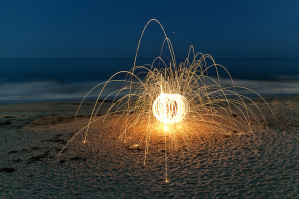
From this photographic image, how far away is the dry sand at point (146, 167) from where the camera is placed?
3.67 meters

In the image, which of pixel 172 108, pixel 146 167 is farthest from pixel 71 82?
pixel 146 167

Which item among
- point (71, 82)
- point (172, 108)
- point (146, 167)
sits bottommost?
point (146, 167)

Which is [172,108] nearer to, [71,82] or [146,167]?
[146,167]

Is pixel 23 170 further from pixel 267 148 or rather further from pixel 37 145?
pixel 267 148

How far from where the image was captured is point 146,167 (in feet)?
14.6

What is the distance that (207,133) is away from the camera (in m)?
6.11

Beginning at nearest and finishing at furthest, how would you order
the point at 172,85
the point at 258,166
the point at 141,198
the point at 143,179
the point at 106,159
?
the point at 141,198
the point at 143,179
the point at 258,166
the point at 106,159
the point at 172,85

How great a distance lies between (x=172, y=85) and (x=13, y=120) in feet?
15.9

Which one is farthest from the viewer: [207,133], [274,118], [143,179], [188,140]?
[274,118]

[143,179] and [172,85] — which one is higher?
[172,85]

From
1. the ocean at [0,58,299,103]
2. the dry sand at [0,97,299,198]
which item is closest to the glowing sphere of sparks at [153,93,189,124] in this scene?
the dry sand at [0,97,299,198]

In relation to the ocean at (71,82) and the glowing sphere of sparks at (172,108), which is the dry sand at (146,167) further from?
the ocean at (71,82)

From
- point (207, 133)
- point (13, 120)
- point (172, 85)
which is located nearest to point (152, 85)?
point (172, 85)

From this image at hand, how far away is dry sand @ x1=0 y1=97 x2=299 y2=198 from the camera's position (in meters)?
3.67
